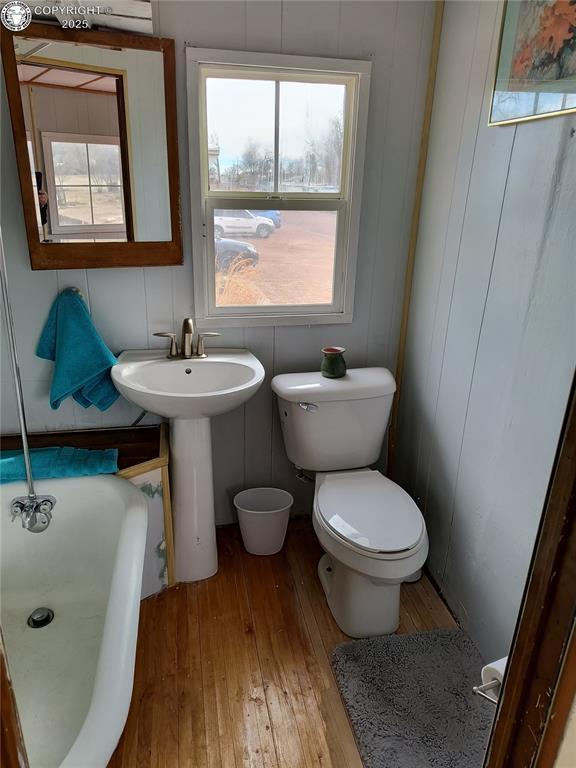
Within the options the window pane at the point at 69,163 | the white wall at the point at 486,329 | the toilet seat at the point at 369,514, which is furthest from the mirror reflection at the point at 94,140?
the toilet seat at the point at 369,514

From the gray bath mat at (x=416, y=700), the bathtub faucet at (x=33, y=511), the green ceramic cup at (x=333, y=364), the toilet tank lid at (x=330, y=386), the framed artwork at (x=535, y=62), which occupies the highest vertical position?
the framed artwork at (x=535, y=62)

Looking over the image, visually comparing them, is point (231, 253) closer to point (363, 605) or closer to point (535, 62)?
point (535, 62)

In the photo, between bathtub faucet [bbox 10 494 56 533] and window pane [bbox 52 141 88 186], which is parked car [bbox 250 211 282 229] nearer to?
window pane [bbox 52 141 88 186]

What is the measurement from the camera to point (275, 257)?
218 cm

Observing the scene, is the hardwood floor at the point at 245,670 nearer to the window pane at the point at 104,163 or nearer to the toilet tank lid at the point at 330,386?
the toilet tank lid at the point at 330,386

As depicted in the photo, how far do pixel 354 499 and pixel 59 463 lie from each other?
105 cm

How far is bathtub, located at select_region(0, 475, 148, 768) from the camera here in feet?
4.66

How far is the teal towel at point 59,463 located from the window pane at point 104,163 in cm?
96

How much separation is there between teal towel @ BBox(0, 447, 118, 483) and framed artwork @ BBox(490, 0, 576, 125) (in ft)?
5.54

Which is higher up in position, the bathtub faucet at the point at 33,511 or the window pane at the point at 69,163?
the window pane at the point at 69,163


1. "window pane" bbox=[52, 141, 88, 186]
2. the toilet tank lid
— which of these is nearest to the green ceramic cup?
Result: the toilet tank lid

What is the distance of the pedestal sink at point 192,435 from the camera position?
6.45 ft

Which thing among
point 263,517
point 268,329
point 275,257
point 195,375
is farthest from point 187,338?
point 263,517

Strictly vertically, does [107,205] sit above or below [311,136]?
below
